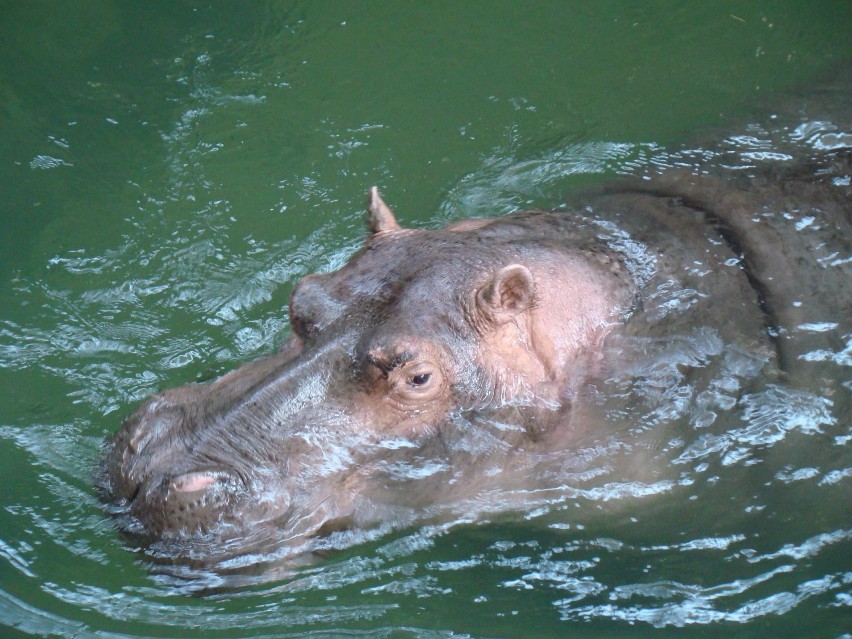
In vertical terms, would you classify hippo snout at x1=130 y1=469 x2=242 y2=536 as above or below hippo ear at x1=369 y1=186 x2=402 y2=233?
below

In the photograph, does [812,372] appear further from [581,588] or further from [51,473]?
[51,473]

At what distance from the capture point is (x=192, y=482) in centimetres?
373

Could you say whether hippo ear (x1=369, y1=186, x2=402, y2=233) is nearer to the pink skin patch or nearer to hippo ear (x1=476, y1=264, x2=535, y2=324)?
hippo ear (x1=476, y1=264, x2=535, y2=324)

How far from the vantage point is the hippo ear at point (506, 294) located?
4105 mm

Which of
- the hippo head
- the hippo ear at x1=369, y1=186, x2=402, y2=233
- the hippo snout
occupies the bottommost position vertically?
the hippo snout

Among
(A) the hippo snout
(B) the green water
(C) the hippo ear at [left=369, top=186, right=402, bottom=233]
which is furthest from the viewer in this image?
(C) the hippo ear at [left=369, top=186, right=402, bottom=233]

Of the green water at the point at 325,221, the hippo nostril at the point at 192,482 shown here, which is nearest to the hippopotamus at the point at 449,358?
the hippo nostril at the point at 192,482

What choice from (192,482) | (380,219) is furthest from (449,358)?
(192,482)

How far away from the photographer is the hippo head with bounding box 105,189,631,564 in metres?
3.89

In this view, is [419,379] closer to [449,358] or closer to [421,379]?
[421,379]

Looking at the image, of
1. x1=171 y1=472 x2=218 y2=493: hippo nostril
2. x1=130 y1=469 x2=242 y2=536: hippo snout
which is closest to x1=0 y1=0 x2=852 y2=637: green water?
x1=130 y1=469 x2=242 y2=536: hippo snout

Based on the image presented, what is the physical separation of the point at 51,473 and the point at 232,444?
6.50ft

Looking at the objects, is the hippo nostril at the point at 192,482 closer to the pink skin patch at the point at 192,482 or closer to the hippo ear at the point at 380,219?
the pink skin patch at the point at 192,482

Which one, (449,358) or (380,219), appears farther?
(380,219)
